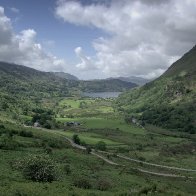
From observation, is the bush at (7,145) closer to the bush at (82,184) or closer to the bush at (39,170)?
the bush at (39,170)

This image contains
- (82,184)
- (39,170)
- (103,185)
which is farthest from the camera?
(103,185)

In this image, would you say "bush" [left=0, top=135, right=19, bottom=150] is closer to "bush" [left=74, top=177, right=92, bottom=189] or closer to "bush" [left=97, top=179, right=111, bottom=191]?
"bush" [left=97, top=179, right=111, bottom=191]

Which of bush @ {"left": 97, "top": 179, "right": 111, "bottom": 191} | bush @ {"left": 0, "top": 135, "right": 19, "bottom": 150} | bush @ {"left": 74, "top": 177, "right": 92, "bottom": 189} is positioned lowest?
bush @ {"left": 97, "top": 179, "right": 111, "bottom": 191}

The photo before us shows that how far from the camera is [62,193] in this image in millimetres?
71250

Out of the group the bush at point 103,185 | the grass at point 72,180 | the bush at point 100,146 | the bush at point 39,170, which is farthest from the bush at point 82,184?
the bush at point 100,146

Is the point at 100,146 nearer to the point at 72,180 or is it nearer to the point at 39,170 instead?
the point at 72,180

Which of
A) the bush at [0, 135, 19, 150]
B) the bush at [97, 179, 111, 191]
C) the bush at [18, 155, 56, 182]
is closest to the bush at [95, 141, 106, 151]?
the bush at [0, 135, 19, 150]

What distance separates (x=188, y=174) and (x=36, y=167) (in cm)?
7837

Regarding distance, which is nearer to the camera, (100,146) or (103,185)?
(103,185)

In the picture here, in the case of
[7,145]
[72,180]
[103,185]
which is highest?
[7,145]

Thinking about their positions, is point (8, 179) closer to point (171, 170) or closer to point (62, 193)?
point (62, 193)

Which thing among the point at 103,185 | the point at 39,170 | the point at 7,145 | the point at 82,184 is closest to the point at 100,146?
the point at 7,145

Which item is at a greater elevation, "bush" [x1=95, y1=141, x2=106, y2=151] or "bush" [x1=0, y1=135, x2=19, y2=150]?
"bush" [x1=0, y1=135, x2=19, y2=150]

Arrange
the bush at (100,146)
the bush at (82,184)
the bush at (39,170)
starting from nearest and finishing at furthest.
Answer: the bush at (82,184) → the bush at (39,170) → the bush at (100,146)
